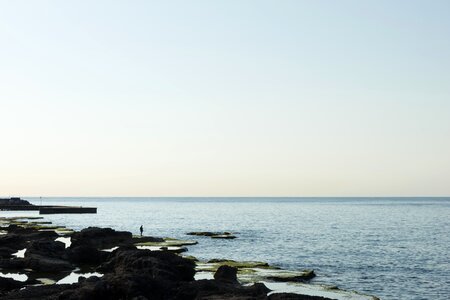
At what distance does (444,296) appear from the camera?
4906 centimetres

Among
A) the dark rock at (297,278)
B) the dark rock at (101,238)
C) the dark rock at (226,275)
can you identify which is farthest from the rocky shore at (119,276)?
the dark rock at (101,238)

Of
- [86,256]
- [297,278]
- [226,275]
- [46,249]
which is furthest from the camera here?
[86,256]

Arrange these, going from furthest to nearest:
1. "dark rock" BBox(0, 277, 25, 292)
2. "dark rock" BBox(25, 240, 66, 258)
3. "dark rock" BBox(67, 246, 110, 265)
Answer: "dark rock" BBox(67, 246, 110, 265), "dark rock" BBox(25, 240, 66, 258), "dark rock" BBox(0, 277, 25, 292)

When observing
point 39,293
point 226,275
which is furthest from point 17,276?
point 226,275

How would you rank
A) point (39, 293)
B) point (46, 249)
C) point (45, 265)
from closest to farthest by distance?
point (39, 293) < point (45, 265) < point (46, 249)

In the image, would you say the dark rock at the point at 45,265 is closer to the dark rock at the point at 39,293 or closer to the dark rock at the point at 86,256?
the dark rock at the point at 86,256

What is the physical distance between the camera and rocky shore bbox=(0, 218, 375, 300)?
115 feet

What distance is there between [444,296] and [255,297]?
22.9 metres

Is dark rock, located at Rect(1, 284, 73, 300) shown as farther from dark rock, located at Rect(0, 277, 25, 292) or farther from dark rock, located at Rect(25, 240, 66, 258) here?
dark rock, located at Rect(25, 240, 66, 258)

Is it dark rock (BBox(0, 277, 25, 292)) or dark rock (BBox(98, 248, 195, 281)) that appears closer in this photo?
dark rock (BBox(98, 248, 195, 281))

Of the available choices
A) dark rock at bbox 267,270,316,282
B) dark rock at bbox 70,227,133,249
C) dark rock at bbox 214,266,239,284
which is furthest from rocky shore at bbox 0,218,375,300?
dark rock at bbox 70,227,133,249

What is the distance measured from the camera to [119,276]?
117 feet

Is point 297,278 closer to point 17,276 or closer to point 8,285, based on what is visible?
point 8,285

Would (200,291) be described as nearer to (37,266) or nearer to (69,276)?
(69,276)
